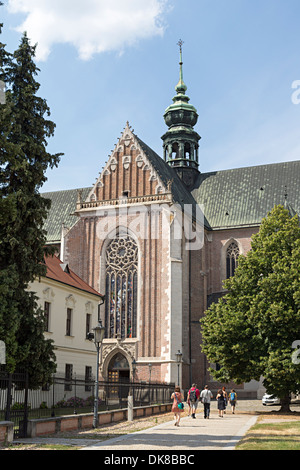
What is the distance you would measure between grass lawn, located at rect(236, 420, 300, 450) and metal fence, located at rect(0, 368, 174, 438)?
6.35 m

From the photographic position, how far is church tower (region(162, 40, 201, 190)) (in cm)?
5253

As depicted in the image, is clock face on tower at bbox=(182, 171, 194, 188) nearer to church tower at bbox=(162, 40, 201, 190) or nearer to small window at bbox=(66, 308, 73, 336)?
church tower at bbox=(162, 40, 201, 190)

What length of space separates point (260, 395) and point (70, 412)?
22.6 metres

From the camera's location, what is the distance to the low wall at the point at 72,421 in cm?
1670

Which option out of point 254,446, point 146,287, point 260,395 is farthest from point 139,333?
point 254,446

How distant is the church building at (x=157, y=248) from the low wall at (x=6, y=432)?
22.7 m

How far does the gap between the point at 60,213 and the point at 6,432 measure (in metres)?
38.8

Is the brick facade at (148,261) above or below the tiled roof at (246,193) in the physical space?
below

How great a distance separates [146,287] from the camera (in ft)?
135

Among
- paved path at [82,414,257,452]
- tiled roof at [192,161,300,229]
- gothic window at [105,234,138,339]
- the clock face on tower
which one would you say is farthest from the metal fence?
the clock face on tower

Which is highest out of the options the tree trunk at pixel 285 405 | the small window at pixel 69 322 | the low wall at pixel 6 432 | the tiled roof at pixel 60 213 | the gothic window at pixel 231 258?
the tiled roof at pixel 60 213

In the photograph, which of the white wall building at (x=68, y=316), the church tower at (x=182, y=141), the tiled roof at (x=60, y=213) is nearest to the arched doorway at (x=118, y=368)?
the white wall building at (x=68, y=316)

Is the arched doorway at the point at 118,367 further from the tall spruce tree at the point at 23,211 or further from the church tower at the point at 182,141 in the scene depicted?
the tall spruce tree at the point at 23,211
